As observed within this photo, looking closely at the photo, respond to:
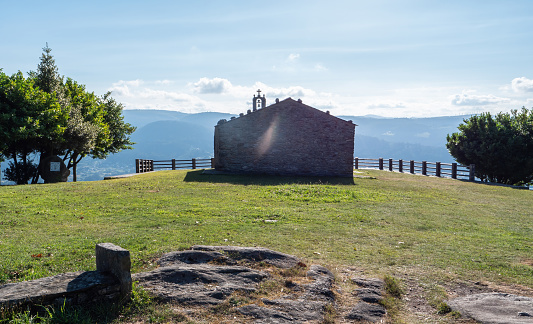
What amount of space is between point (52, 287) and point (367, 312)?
4592mm

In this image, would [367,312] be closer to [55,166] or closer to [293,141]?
[55,166]

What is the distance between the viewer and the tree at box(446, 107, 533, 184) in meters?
37.0

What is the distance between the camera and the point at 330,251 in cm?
906

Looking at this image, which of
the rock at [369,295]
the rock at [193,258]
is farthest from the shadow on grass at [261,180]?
the rock at [369,295]

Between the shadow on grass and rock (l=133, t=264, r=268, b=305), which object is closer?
rock (l=133, t=264, r=268, b=305)

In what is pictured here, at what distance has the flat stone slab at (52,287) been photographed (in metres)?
4.90

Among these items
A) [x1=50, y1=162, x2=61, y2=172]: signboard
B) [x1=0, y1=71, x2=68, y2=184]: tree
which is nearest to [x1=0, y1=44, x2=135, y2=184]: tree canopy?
[x1=0, y1=71, x2=68, y2=184]: tree

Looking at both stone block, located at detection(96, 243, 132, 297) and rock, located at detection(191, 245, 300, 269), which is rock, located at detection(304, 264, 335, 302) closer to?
rock, located at detection(191, 245, 300, 269)

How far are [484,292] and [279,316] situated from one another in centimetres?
403

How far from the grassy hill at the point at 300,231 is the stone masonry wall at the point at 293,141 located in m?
16.5

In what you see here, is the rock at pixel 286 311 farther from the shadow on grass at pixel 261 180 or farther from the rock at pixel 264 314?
the shadow on grass at pixel 261 180

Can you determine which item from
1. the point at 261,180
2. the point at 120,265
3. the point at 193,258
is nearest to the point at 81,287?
the point at 120,265

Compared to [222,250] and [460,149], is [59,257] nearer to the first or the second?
[222,250]

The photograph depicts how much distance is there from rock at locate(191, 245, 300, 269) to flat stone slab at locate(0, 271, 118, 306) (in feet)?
8.51
